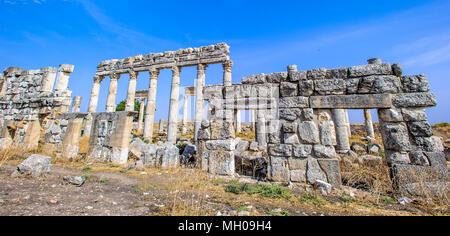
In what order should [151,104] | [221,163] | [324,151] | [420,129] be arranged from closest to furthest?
[420,129] → [324,151] → [221,163] → [151,104]

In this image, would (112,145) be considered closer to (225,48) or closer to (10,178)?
(10,178)

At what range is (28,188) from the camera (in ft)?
12.3

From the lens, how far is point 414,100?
4504 millimetres

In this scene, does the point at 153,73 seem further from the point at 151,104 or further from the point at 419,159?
the point at 419,159

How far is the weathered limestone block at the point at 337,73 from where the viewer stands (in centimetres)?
508

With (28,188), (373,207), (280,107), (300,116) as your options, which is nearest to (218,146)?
(280,107)

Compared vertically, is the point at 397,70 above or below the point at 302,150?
above

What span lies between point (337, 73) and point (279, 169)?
324 centimetres

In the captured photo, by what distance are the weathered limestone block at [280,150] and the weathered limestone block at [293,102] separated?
1194mm

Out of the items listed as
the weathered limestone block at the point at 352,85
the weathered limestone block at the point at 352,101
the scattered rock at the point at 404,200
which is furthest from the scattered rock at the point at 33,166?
the scattered rock at the point at 404,200

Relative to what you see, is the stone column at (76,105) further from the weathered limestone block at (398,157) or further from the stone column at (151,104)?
the weathered limestone block at (398,157)

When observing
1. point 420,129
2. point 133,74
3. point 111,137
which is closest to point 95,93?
point 133,74

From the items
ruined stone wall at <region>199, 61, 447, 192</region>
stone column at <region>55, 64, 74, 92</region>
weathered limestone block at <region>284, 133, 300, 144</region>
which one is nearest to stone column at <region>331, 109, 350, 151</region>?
ruined stone wall at <region>199, 61, 447, 192</region>

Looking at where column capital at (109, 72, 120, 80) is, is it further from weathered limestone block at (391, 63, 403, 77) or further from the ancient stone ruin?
weathered limestone block at (391, 63, 403, 77)
